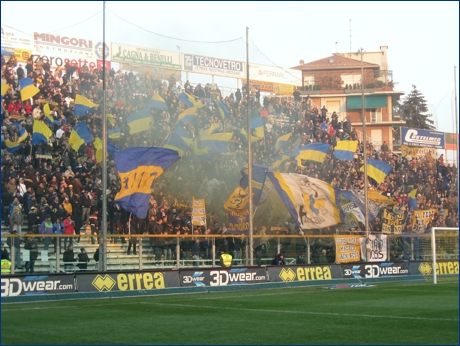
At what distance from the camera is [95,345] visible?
12.2 m

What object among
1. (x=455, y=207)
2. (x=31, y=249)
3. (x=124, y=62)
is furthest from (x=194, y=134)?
(x=455, y=207)

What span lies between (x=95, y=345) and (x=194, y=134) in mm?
22017

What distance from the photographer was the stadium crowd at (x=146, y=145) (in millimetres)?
26016

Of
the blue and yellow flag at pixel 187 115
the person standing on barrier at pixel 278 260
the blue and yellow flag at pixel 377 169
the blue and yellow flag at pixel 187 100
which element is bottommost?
the person standing on barrier at pixel 278 260

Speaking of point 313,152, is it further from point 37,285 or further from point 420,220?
point 37,285

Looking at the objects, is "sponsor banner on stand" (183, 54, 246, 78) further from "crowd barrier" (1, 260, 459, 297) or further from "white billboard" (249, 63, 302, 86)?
"crowd barrier" (1, 260, 459, 297)

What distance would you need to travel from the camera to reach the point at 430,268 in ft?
110

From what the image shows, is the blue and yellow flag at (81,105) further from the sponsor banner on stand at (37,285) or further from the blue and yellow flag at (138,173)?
the sponsor banner on stand at (37,285)

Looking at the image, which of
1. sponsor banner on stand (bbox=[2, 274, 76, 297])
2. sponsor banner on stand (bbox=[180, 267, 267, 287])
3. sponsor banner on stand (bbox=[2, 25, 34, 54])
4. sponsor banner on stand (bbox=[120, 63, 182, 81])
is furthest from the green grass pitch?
sponsor banner on stand (bbox=[2, 25, 34, 54])

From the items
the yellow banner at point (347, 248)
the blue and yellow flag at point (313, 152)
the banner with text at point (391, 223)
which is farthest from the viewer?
the blue and yellow flag at point (313, 152)

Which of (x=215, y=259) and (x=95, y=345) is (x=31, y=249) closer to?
(x=215, y=259)

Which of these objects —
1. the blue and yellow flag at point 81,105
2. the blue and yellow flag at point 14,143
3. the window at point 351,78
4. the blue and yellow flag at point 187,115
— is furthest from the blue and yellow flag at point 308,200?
the window at point 351,78

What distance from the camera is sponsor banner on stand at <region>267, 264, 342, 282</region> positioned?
28062mm

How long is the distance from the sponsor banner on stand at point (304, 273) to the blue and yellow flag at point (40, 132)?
9881 mm
